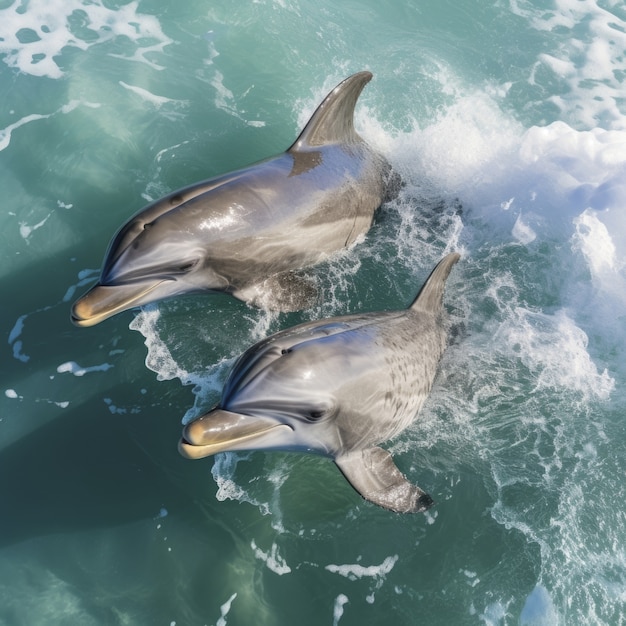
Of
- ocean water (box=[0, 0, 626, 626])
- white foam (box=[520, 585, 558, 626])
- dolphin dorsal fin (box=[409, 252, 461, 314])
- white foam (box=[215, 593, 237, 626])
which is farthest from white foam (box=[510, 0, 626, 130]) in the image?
white foam (box=[215, 593, 237, 626])

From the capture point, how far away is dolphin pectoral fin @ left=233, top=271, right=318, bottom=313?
8.96 meters

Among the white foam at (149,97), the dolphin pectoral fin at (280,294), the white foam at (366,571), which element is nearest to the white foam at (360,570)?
the white foam at (366,571)

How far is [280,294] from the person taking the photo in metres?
9.05

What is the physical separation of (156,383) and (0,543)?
2501mm

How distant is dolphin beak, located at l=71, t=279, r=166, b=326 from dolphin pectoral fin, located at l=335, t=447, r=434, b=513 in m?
2.94

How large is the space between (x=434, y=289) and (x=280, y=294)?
2.05 meters

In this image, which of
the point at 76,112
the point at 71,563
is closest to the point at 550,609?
the point at 71,563

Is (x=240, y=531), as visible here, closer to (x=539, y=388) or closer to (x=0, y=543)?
(x=0, y=543)

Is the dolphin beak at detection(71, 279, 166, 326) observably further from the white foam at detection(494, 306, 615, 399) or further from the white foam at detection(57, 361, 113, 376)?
the white foam at detection(494, 306, 615, 399)

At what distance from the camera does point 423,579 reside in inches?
280

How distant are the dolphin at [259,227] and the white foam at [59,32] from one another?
5395mm

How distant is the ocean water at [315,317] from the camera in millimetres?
7133

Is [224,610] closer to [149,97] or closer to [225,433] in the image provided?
[225,433]

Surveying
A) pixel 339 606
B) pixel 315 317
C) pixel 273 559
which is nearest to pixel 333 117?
pixel 315 317
